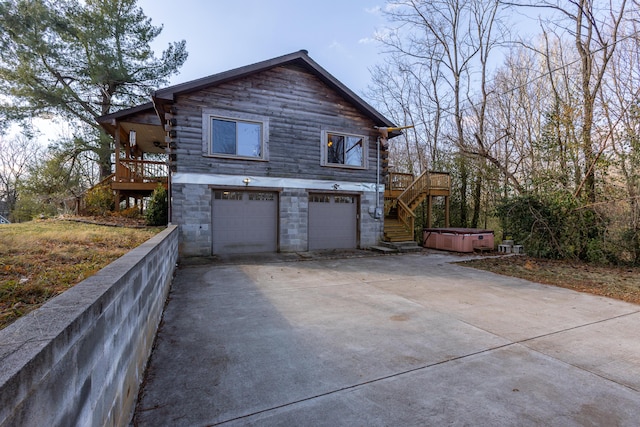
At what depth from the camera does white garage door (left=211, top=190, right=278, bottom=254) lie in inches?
395

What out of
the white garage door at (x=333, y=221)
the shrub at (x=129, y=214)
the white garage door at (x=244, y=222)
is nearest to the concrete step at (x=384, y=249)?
the white garage door at (x=333, y=221)

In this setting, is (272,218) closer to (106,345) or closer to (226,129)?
(226,129)

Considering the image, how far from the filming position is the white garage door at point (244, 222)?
10031 millimetres

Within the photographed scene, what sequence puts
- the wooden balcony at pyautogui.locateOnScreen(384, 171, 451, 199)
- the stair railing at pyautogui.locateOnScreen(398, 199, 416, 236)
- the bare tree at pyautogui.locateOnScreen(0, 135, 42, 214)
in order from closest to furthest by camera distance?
the stair railing at pyautogui.locateOnScreen(398, 199, 416, 236)
the wooden balcony at pyautogui.locateOnScreen(384, 171, 451, 199)
the bare tree at pyautogui.locateOnScreen(0, 135, 42, 214)

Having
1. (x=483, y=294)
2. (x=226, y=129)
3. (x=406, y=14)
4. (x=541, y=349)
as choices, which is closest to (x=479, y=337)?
(x=541, y=349)

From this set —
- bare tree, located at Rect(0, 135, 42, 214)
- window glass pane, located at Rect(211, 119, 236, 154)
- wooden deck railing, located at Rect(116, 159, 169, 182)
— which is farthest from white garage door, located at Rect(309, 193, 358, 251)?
bare tree, located at Rect(0, 135, 42, 214)

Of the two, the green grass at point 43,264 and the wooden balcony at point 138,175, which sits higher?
the wooden balcony at point 138,175

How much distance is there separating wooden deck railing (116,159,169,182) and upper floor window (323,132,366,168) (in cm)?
600

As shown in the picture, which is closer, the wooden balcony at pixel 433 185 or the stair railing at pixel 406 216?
the stair railing at pixel 406 216

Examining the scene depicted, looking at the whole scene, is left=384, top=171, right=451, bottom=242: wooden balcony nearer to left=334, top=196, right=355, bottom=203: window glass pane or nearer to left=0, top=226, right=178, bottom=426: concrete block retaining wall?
left=334, top=196, right=355, bottom=203: window glass pane

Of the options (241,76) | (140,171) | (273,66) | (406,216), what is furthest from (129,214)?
(406,216)

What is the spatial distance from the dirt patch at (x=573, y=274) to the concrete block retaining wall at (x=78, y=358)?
7.66 metres

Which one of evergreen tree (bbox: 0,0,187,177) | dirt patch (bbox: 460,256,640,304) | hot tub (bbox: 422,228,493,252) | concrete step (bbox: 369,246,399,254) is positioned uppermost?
evergreen tree (bbox: 0,0,187,177)

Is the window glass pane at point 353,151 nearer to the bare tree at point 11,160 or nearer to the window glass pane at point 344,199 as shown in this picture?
the window glass pane at point 344,199
